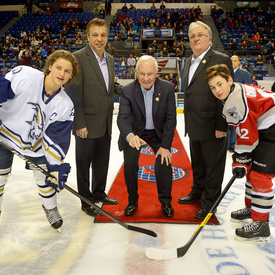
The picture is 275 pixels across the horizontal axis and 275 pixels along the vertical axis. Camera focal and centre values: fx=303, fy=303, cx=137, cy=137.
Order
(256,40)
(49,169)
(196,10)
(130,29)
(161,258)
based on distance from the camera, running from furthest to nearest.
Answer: (196,10) → (130,29) → (256,40) → (49,169) → (161,258)

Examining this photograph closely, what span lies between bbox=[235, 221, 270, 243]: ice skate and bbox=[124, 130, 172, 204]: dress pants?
629mm

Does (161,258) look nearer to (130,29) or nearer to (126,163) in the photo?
(126,163)

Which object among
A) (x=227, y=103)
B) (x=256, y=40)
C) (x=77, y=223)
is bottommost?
(x=77, y=223)

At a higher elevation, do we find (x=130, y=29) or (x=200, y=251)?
(x=130, y=29)

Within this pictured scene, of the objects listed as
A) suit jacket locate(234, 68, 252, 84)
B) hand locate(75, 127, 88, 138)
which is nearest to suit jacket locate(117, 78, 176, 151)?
hand locate(75, 127, 88, 138)

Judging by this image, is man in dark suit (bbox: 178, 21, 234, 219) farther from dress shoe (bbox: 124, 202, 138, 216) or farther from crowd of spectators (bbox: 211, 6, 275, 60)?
crowd of spectators (bbox: 211, 6, 275, 60)

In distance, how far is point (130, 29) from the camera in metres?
13.1

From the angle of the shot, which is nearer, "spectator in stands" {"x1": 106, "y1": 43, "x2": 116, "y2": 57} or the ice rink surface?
the ice rink surface

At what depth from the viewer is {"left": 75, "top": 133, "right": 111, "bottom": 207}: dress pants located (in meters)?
2.49

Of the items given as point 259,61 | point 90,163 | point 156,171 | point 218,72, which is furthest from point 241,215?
point 259,61

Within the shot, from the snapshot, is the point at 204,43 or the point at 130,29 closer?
the point at 204,43

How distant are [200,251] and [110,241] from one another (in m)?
0.62

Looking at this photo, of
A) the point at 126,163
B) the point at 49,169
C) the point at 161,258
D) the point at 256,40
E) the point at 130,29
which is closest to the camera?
the point at 161,258

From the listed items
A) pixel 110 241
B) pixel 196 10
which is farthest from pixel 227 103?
pixel 196 10
